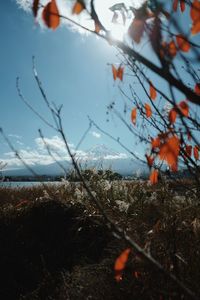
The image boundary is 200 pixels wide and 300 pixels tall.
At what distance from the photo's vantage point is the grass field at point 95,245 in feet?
11.3

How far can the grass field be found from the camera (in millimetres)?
3439

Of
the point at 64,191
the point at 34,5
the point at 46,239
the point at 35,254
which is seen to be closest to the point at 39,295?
the point at 35,254

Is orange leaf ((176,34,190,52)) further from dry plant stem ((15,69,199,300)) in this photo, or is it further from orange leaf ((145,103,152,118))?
orange leaf ((145,103,152,118))

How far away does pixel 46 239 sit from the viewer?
6.84 m

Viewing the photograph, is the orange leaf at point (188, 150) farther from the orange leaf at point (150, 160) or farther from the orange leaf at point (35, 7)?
the orange leaf at point (35, 7)

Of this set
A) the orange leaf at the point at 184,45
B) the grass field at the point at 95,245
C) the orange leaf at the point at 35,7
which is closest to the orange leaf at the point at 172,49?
the orange leaf at the point at 184,45

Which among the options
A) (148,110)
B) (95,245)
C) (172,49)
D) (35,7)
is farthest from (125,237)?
(95,245)

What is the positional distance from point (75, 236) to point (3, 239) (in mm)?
1458

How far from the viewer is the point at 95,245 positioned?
620 cm

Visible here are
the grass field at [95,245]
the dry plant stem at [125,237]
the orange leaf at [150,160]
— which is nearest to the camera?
the dry plant stem at [125,237]

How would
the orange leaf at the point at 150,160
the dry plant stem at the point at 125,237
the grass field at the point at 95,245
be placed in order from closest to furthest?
the dry plant stem at the point at 125,237 → the orange leaf at the point at 150,160 → the grass field at the point at 95,245

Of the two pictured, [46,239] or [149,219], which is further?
→ [46,239]

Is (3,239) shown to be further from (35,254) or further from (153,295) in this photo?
(153,295)

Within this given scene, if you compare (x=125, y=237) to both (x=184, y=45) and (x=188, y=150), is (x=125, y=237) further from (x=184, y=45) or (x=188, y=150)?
(x=188, y=150)
